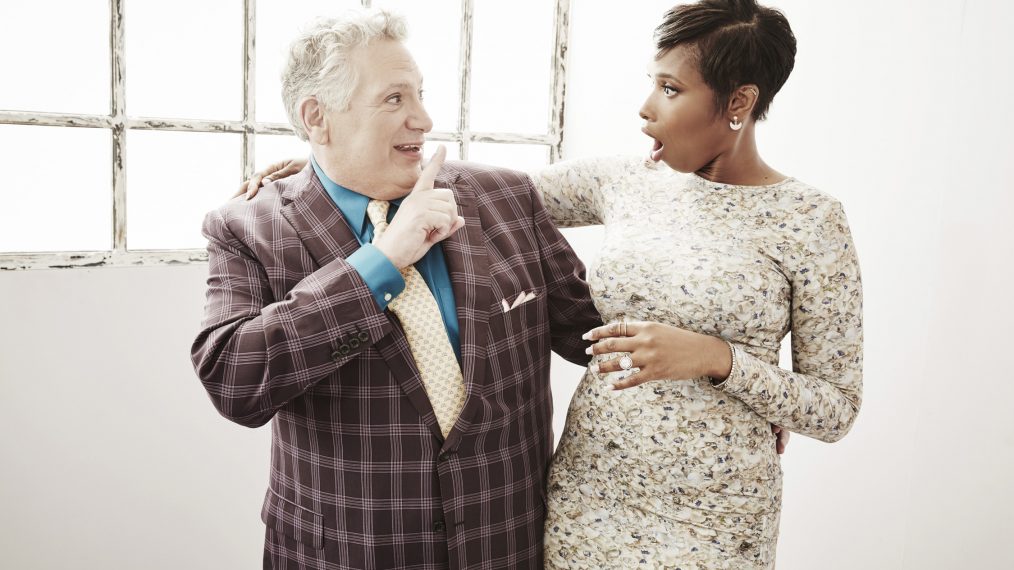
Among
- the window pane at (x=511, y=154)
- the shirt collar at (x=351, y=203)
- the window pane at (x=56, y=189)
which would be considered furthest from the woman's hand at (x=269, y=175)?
the window pane at (x=511, y=154)

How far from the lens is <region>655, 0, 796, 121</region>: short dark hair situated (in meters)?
1.55

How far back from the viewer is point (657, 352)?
1465mm

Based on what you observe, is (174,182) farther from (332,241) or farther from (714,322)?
(714,322)

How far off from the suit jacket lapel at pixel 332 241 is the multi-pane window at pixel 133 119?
944 mm

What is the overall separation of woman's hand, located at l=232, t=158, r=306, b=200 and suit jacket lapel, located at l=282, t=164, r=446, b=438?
0.34 feet

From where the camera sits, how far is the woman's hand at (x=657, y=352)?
57.5 inches

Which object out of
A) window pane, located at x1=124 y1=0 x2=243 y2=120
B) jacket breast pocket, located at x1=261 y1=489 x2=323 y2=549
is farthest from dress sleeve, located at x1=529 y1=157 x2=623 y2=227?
window pane, located at x1=124 y1=0 x2=243 y2=120

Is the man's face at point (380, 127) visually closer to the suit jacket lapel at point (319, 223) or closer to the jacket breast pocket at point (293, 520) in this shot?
the suit jacket lapel at point (319, 223)

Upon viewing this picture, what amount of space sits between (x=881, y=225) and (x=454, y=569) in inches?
58.2

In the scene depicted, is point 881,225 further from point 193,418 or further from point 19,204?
point 19,204

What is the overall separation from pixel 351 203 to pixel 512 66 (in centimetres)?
178

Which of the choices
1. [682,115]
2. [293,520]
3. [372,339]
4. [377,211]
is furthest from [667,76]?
[293,520]

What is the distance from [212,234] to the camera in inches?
63.5

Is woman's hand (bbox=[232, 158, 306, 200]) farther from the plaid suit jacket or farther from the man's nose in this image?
the man's nose
